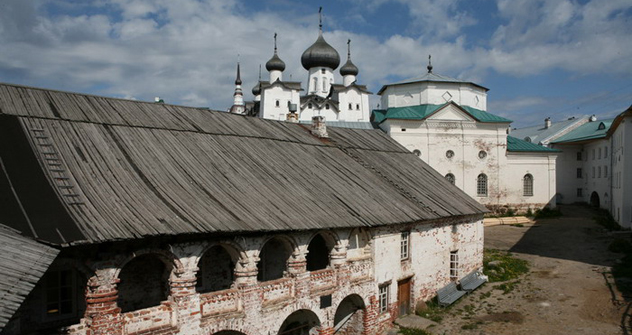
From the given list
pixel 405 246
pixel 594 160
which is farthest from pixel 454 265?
pixel 594 160

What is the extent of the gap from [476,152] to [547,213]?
21.4 ft

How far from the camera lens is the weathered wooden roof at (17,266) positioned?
614 cm

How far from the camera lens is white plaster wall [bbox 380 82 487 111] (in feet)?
117

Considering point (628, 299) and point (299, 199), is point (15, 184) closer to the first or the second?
point (299, 199)

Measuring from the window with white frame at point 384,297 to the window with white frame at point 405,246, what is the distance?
45.1 inches

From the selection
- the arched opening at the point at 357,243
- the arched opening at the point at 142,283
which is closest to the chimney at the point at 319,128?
the arched opening at the point at 357,243

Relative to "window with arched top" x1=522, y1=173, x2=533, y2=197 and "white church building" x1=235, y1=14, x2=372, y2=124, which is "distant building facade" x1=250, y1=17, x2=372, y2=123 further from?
"window with arched top" x1=522, y1=173, x2=533, y2=197

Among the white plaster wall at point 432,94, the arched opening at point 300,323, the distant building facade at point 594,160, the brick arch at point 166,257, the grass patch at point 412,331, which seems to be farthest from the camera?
the white plaster wall at point 432,94

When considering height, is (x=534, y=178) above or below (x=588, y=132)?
below

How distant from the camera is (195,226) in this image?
987 cm

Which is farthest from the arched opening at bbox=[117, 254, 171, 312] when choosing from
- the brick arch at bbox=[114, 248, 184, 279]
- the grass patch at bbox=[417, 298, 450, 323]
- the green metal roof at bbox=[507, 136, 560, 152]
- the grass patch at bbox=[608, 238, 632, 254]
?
the green metal roof at bbox=[507, 136, 560, 152]

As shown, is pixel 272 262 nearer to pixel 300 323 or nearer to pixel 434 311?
pixel 300 323

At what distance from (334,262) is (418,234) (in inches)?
163

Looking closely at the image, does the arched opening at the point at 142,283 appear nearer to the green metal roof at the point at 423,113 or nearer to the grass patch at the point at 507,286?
the grass patch at the point at 507,286
